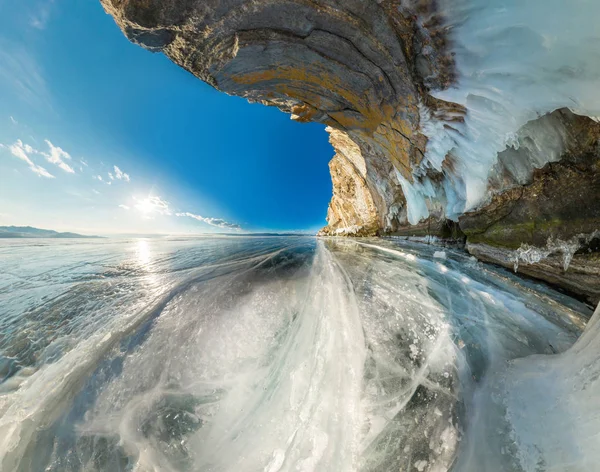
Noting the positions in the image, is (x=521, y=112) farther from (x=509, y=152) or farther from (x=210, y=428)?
(x=210, y=428)

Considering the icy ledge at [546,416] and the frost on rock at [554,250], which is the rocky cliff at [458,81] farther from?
the icy ledge at [546,416]

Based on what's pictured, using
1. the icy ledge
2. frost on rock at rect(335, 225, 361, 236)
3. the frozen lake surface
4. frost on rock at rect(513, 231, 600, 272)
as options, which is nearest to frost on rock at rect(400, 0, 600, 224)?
frost on rock at rect(513, 231, 600, 272)

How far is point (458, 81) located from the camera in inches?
156

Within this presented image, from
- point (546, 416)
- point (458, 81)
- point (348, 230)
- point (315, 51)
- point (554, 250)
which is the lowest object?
point (546, 416)

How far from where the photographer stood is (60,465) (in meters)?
1.65

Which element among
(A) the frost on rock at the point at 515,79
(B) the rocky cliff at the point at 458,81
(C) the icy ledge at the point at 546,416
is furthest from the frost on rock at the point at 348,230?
(C) the icy ledge at the point at 546,416

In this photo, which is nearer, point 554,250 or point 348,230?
point 554,250

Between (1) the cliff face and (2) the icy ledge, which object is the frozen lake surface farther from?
(1) the cliff face

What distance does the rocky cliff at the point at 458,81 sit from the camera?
2.89 meters

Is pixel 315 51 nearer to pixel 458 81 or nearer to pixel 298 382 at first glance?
pixel 458 81

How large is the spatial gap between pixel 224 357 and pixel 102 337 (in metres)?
2.06

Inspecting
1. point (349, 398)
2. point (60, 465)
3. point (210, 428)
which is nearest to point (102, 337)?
point (60, 465)

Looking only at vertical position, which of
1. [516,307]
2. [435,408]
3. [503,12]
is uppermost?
[503,12]

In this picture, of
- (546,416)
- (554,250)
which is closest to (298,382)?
(546,416)
